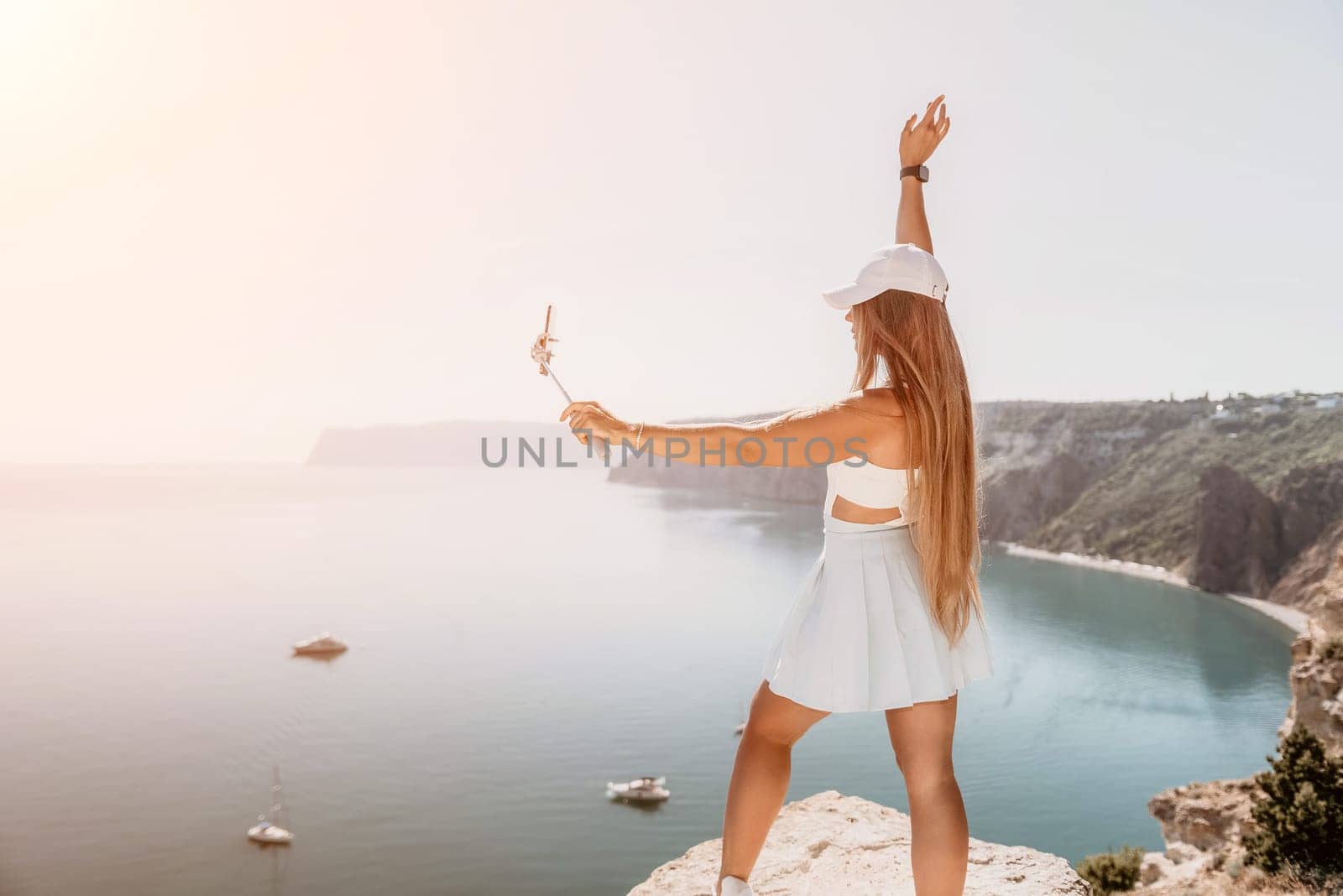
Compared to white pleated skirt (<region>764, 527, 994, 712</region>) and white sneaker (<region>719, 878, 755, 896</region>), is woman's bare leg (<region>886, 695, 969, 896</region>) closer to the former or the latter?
white pleated skirt (<region>764, 527, 994, 712</region>)

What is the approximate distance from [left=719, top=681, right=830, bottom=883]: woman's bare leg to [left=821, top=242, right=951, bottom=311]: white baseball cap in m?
0.98

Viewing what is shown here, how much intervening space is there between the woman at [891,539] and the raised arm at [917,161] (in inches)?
20.6

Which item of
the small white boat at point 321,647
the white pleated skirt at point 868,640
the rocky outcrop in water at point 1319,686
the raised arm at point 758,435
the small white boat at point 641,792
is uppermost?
the raised arm at point 758,435

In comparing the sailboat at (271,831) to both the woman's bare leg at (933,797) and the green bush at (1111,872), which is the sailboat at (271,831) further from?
the woman's bare leg at (933,797)

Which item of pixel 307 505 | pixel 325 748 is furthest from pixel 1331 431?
pixel 307 505

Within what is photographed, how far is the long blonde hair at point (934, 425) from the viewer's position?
6.54 ft

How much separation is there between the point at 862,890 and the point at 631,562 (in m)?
68.7

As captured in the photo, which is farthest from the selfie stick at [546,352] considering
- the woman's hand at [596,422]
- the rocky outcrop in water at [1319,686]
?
the rocky outcrop in water at [1319,686]

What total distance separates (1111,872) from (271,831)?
956 inches

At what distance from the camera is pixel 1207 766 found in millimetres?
32000

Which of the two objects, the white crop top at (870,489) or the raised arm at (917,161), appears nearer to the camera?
the white crop top at (870,489)

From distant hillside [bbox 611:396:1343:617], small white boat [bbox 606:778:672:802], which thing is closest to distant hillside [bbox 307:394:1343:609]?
distant hillside [bbox 611:396:1343:617]

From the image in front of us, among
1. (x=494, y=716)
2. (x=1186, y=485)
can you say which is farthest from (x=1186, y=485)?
(x=494, y=716)

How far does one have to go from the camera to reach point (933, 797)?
→ 6.66ft
